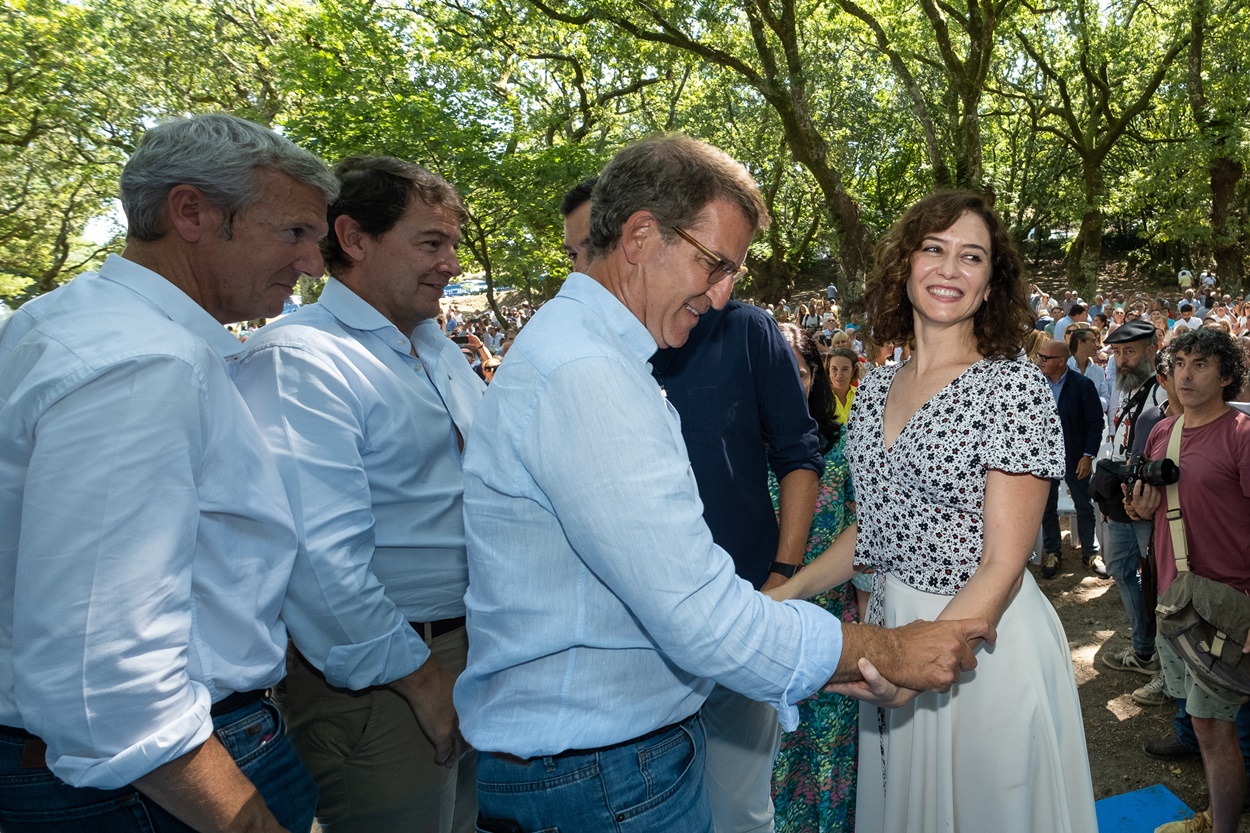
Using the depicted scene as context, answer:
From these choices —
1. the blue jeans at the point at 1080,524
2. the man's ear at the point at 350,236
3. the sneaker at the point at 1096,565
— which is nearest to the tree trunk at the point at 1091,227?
the blue jeans at the point at 1080,524

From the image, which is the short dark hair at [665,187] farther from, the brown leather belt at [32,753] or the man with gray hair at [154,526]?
the brown leather belt at [32,753]

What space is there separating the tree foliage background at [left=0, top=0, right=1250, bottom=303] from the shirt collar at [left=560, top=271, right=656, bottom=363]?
35.9 ft

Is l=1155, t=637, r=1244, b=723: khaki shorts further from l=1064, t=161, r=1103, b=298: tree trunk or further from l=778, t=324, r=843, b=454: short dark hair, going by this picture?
l=1064, t=161, r=1103, b=298: tree trunk

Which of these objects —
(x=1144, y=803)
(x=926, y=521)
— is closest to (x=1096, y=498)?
(x=1144, y=803)

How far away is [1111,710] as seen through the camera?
4.50 metres

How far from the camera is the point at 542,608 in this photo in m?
1.40

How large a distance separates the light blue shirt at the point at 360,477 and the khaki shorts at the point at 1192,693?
2780 mm

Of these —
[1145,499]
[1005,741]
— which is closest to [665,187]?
[1005,741]

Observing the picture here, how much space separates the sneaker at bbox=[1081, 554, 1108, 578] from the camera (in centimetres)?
661

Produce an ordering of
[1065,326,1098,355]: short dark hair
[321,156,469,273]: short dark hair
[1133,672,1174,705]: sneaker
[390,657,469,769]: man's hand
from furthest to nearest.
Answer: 1. [1065,326,1098,355]: short dark hair
2. [1133,672,1174,705]: sneaker
3. [321,156,469,273]: short dark hair
4. [390,657,469,769]: man's hand

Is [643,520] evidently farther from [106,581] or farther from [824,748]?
[824,748]

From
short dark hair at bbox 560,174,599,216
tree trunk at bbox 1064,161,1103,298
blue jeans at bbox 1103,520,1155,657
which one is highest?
tree trunk at bbox 1064,161,1103,298

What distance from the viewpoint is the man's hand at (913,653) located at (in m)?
1.47

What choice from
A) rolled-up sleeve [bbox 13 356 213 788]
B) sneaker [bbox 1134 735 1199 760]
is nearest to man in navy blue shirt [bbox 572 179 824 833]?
rolled-up sleeve [bbox 13 356 213 788]
